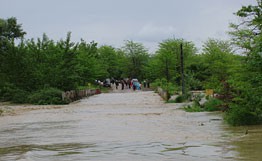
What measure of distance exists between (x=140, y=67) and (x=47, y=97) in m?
56.9

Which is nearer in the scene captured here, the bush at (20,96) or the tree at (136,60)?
the bush at (20,96)

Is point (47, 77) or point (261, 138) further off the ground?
point (47, 77)

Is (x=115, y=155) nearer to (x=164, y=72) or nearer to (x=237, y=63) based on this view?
(x=237, y=63)

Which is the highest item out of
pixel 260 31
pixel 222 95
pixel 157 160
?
pixel 260 31

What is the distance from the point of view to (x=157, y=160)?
10070mm

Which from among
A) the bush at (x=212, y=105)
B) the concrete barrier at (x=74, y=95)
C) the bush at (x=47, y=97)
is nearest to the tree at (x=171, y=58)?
the concrete barrier at (x=74, y=95)

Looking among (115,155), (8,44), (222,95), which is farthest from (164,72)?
(115,155)

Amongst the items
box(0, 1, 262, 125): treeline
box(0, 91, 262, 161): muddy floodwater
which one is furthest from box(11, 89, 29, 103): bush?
box(0, 91, 262, 161): muddy floodwater

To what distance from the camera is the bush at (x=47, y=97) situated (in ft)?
131

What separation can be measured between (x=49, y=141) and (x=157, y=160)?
5.21m

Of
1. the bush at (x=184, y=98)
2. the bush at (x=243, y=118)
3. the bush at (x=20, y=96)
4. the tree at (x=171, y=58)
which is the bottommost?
the bush at (x=243, y=118)

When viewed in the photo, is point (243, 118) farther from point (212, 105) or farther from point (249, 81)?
point (212, 105)

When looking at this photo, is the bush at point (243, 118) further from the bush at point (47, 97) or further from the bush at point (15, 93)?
the bush at point (15, 93)

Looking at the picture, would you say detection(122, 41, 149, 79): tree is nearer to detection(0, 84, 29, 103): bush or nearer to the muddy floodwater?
detection(0, 84, 29, 103): bush
